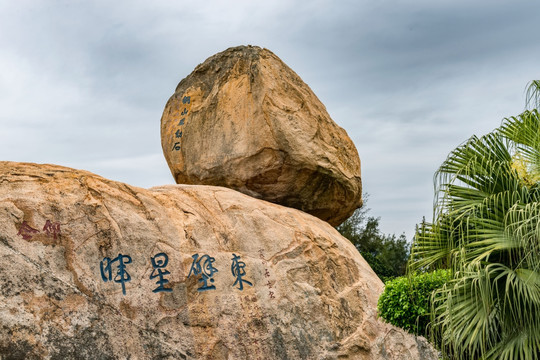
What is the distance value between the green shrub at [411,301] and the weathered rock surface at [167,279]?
69 centimetres

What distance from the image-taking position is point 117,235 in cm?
801

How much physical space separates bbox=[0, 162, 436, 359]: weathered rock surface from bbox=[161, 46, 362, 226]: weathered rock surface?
3.00 feet

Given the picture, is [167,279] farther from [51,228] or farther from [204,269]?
[51,228]

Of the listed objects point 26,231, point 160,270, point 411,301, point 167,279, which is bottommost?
point 411,301

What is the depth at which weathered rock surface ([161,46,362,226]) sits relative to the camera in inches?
412

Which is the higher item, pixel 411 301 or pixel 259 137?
pixel 259 137

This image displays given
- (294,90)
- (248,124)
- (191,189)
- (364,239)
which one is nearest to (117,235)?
(191,189)

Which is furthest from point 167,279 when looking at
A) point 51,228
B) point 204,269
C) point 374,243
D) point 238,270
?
point 374,243

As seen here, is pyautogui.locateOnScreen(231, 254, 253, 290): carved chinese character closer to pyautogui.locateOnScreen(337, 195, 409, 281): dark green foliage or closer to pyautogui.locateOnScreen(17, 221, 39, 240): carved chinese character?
pyautogui.locateOnScreen(17, 221, 39, 240): carved chinese character

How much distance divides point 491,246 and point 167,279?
12.7 feet

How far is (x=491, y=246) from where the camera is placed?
22.6ft

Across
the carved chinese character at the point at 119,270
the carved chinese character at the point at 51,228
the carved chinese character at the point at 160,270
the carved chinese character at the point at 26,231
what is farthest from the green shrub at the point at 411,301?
the carved chinese character at the point at 26,231

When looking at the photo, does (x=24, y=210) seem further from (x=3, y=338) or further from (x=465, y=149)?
(x=465, y=149)

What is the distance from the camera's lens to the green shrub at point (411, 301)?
8.55m
